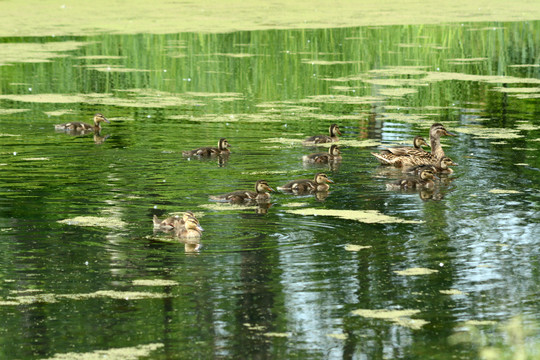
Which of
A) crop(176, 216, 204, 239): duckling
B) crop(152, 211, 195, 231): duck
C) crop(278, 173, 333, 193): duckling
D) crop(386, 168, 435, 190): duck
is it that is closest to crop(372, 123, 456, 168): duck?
crop(386, 168, 435, 190): duck

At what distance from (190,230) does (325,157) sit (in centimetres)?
414

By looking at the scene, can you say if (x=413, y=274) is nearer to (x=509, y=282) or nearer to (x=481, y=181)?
(x=509, y=282)

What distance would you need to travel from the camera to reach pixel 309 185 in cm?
1105

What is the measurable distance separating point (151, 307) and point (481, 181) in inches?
220

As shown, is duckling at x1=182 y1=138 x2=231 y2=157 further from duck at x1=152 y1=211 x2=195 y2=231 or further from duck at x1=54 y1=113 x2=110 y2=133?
duck at x1=152 y1=211 x2=195 y2=231

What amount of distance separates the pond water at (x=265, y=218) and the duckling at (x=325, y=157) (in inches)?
5.0

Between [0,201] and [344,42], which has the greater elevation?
[344,42]

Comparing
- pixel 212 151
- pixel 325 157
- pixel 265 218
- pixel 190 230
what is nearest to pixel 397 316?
pixel 190 230

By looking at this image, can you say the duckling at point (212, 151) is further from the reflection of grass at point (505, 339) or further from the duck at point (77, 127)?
the reflection of grass at point (505, 339)

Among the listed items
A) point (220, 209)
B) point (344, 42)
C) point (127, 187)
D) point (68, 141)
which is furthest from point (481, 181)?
point (344, 42)

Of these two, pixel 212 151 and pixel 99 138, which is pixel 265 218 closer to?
pixel 212 151

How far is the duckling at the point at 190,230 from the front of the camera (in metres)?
8.81

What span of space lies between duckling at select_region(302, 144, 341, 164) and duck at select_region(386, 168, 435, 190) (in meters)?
1.47

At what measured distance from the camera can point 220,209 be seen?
10133 mm
